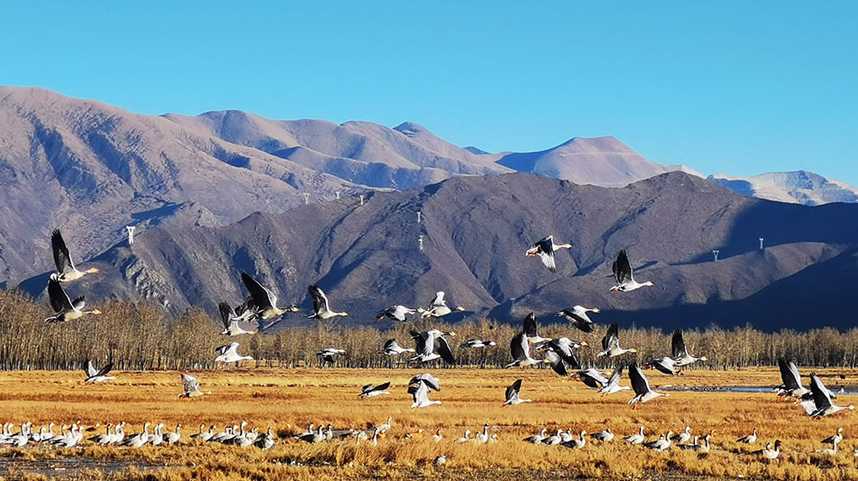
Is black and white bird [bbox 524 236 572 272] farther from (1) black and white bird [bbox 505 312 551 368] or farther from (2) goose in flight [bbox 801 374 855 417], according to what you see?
(2) goose in flight [bbox 801 374 855 417]

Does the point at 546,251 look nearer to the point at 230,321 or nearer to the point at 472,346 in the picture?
the point at 472,346

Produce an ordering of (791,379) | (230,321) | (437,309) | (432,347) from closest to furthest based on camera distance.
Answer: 1. (791,379)
2. (432,347)
3. (230,321)
4. (437,309)

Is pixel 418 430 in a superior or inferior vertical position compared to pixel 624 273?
inferior

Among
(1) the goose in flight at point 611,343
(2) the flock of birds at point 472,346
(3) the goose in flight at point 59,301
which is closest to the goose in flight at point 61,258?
(2) the flock of birds at point 472,346

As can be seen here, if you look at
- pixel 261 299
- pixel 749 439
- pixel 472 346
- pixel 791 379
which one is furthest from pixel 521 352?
pixel 749 439

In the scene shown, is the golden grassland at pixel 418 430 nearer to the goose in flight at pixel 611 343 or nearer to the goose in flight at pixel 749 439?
the goose in flight at pixel 749 439

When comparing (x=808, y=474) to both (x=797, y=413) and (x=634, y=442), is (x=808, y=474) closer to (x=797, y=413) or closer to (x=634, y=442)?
(x=634, y=442)

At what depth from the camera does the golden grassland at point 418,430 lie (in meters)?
46.1

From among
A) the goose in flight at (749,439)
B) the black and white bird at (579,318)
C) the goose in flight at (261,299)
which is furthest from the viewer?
the goose in flight at (749,439)

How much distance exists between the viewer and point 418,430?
64.1 metres

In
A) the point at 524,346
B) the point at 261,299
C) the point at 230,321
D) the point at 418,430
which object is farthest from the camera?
the point at 418,430

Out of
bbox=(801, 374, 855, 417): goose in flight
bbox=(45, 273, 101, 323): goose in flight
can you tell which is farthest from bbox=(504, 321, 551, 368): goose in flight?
bbox=(45, 273, 101, 323): goose in flight

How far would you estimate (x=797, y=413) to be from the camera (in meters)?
82.9

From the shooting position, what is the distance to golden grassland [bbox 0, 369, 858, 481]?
46.1m
